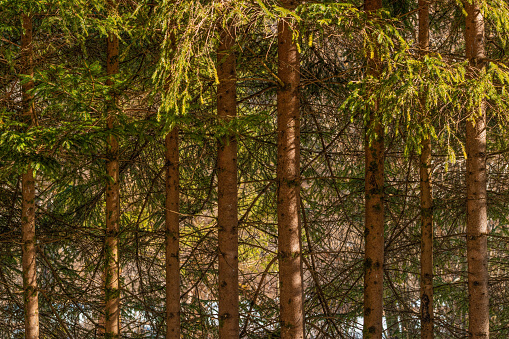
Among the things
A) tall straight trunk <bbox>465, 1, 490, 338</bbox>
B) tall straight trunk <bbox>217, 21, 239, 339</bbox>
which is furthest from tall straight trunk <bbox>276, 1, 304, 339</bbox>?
tall straight trunk <bbox>465, 1, 490, 338</bbox>

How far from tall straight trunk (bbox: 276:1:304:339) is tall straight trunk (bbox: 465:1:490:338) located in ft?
6.86

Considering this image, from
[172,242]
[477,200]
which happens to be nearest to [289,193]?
[172,242]

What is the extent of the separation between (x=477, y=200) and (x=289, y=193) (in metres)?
2.27

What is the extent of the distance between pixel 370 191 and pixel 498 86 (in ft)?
5.93

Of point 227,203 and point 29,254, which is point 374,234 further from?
point 29,254

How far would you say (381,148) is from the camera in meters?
6.13

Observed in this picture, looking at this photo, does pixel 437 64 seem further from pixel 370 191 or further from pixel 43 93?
pixel 43 93

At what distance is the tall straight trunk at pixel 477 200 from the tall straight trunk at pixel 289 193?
6.86 ft

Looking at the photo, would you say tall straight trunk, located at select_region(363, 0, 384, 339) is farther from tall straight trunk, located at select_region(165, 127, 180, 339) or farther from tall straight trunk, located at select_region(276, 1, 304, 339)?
tall straight trunk, located at select_region(165, 127, 180, 339)

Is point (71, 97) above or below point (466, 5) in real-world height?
below

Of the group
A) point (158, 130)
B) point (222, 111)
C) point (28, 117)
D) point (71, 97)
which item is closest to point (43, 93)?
point (71, 97)

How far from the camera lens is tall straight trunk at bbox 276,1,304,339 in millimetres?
5941

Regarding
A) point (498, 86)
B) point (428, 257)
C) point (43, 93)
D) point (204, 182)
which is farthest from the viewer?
point (204, 182)

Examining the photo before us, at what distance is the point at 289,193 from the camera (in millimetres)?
5922
